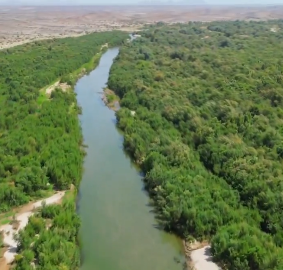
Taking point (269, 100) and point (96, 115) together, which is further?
point (96, 115)

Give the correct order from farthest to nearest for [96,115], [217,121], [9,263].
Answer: [96,115] < [217,121] < [9,263]

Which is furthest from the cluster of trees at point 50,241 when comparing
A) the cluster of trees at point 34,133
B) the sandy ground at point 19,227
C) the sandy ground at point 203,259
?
the sandy ground at point 203,259

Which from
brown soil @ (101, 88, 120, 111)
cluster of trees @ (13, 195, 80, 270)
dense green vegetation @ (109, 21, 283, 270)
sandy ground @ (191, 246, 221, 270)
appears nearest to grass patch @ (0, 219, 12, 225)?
cluster of trees @ (13, 195, 80, 270)

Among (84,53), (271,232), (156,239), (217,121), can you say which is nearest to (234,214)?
(271,232)

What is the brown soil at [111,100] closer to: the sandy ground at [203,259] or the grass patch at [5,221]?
the grass patch at [5,221]

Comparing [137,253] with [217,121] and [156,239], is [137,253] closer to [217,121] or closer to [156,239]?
[156,239]

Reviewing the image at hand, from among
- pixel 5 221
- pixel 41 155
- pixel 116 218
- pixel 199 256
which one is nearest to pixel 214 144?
pixel 116 218

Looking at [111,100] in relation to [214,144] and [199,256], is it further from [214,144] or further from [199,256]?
[199,256]
